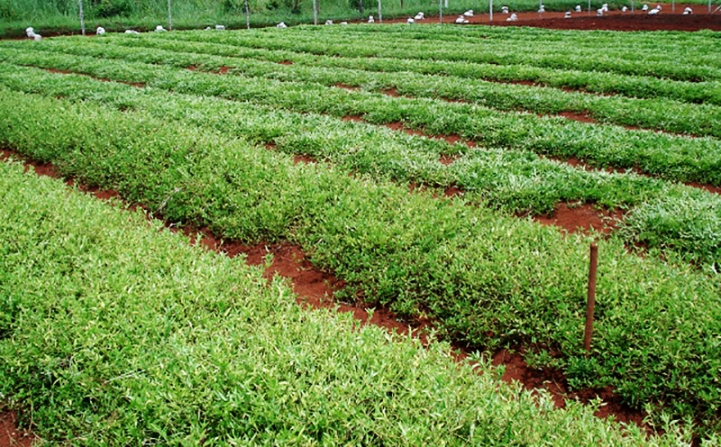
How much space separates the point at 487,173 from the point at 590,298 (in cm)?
349

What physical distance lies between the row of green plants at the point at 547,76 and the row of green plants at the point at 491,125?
3287 millimetres

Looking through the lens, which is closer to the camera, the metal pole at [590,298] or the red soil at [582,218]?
the metal pole at [590,298]

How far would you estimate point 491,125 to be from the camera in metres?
9.37

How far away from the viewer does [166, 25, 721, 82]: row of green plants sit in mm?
14523

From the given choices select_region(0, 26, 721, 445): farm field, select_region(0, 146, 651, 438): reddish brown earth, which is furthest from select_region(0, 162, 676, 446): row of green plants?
select_region(0, 146, 651, 438): reddish brown earth

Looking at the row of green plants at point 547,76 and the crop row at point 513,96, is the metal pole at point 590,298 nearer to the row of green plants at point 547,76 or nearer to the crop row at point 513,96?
the crop row at point 513,96

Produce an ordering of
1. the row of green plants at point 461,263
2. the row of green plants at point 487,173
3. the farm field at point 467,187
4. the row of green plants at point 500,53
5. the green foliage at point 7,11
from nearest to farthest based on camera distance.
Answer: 1. the row of green plants at point 461,263
2. the farm field at point 467,187
3. the row of green plants at point 487,173
4. the row of green plants at point 500,53
5. the green foliage at point 7,11

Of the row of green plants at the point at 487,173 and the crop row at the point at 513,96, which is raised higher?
the crop row at the point at 513,96

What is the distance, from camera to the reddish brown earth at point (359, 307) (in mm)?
3846

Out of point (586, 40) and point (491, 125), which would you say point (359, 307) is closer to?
point (491, 125)

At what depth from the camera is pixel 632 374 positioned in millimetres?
3814

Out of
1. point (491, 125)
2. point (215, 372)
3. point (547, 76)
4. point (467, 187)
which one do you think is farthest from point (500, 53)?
point (215, 372)

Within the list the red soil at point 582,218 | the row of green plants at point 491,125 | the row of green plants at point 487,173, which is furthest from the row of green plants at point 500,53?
the red soil at point 582,218

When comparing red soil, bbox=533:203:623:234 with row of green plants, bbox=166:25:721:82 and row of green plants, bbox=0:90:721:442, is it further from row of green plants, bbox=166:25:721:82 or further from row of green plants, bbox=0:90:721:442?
row of green plants, bbox=166:25:721:82
